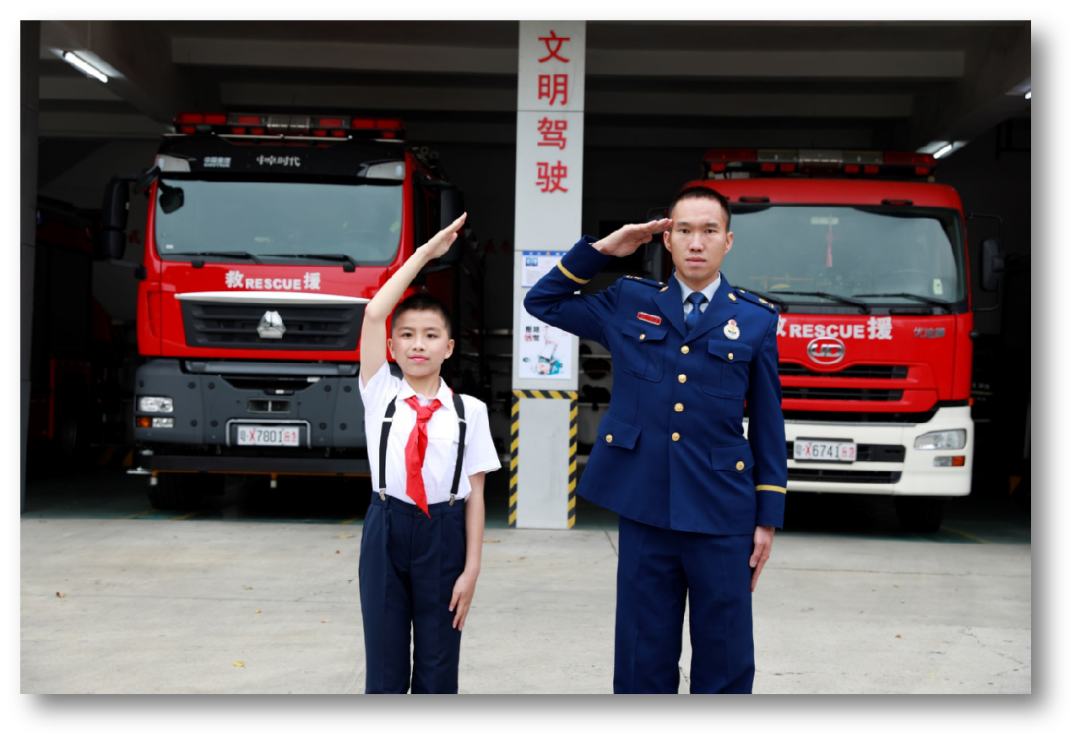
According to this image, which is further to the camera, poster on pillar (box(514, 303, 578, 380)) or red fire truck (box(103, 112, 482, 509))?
poster on pillar (box(514, 303, 578, 380))

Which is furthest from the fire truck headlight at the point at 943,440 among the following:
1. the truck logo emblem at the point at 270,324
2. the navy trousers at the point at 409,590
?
the navy trousers at the point at 409,590

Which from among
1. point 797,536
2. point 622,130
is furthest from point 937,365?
point 622,130

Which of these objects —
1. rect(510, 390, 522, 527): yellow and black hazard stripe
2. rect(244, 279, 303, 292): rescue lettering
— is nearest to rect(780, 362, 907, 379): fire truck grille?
rect(510, 390, 522, 527): yellow and black hazard stripe

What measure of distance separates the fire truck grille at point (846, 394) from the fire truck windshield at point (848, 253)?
0.66 m

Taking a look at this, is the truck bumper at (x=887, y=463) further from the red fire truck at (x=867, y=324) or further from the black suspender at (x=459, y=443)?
the black suspender at (x=459, y=443)

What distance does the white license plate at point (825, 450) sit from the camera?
24.9 feet

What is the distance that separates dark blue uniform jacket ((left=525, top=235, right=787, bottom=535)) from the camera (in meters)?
2.92

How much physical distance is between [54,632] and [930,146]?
426 inches

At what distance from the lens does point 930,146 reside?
12.1m

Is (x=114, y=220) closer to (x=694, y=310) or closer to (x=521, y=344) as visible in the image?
(x=521, y=344)

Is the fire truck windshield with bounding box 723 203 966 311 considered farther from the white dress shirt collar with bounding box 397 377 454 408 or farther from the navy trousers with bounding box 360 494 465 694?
the navy trousers with bounding box 360 494 465 694

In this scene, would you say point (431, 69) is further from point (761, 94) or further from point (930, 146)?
point (930, 146)

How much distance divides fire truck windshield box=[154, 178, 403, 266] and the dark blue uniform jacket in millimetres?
5012

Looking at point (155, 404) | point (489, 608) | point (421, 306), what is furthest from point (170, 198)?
point (421, 306)
